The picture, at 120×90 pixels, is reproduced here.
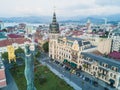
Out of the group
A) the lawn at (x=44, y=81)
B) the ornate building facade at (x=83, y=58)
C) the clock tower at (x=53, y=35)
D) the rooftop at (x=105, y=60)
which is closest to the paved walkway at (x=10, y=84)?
the lawn at (x=44, y=81)

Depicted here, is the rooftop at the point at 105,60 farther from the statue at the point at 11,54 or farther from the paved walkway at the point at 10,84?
the statue at the point at 11,54

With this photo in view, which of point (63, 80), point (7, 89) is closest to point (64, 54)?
point (63, 80)

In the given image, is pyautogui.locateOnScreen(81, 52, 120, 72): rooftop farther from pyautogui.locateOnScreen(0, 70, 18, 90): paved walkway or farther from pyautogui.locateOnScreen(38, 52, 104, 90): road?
pyautogui.locateOnScreen(0, 70, 18, 90): paved walkway

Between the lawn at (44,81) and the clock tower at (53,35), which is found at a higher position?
the clock tower at (53,35)

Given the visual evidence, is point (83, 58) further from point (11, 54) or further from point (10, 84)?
point (11, 54)

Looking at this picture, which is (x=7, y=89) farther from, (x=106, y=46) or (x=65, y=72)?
(x=106, y=46)

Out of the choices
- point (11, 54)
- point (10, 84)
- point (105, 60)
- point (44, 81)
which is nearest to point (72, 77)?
point (44, 81)

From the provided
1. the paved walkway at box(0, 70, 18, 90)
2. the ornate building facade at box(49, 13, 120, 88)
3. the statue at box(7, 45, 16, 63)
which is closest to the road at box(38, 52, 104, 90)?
the ornate building facade at box(49, 13, 120, 88)

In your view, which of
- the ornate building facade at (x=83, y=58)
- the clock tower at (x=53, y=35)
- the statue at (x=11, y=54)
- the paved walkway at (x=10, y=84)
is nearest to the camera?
the paved walkway at (x=10, y=84)

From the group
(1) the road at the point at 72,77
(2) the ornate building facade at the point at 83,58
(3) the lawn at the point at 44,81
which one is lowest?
(1) the road at the point at 72,77

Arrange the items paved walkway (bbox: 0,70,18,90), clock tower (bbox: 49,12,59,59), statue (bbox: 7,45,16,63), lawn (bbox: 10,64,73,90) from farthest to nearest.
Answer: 1. clock tower (bbox: 49,12,59,59)
2. statue (bbox: 7,45,16,63)
3. lawn (bbox: 10,64,73,90)
4. paved walkway (bbox: 0,70,18,90)
